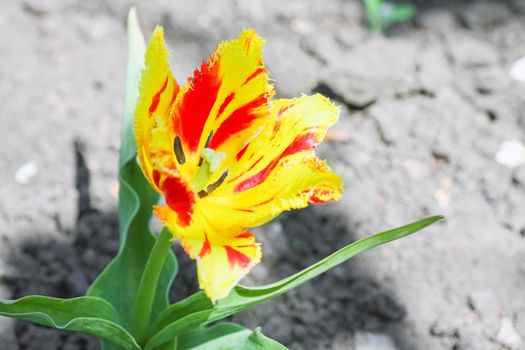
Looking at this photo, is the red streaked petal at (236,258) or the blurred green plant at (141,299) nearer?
the red streaked petal at (236,258)

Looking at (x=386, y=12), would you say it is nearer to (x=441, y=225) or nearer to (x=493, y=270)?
(x=441, y=225)

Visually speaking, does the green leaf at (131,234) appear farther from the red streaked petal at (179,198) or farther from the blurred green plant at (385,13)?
the blurred green plant at (385,13)

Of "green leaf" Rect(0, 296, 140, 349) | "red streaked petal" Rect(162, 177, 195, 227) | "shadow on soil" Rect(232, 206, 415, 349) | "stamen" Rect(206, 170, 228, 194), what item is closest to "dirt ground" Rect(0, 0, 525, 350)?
"shadow on soil" Rect(232, 206, 415, 349)

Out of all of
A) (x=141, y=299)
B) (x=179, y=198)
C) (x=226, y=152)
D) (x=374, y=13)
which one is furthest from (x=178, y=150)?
(x=374, y=13)

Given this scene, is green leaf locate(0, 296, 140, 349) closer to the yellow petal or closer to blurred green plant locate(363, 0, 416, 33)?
the yellow petal

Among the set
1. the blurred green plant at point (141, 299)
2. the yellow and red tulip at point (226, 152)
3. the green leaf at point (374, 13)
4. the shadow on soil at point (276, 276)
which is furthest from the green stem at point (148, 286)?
the green leaf at point (374, 13)

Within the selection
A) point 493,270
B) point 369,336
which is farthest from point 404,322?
point 493,270
